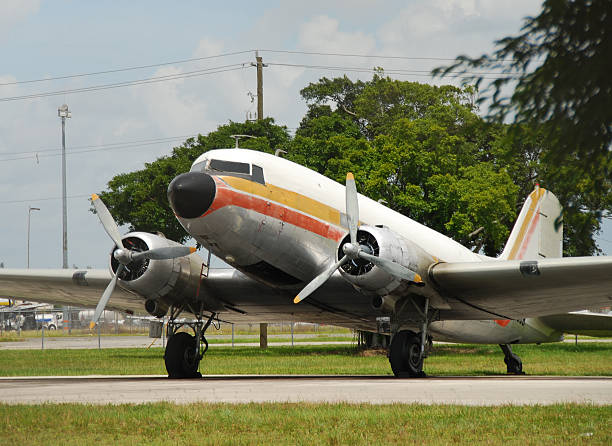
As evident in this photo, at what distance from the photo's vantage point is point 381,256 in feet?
55.7

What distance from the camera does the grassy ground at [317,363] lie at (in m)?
25.6

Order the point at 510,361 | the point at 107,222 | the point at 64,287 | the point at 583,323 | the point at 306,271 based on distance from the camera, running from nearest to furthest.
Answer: the point at 306,271, the point at 107,222, the point at 64,287, the point at 583,323, the point at 510,361

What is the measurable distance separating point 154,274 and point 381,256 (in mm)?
5413

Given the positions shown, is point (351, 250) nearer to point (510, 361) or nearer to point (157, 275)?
point (157, 275)

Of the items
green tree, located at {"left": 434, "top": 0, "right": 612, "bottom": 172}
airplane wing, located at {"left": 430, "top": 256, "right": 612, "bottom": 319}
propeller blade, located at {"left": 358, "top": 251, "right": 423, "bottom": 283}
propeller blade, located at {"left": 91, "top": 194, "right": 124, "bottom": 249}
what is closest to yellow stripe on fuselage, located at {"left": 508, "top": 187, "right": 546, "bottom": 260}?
airplane wing, located at {"left": 430, "top": 256, "right": 612, "bottom": 319}

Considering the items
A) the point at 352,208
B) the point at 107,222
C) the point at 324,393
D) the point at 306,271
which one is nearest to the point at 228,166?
the point at 352,208

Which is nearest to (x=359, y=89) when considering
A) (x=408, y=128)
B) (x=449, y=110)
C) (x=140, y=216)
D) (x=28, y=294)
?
Answer: (x=449, y=110)

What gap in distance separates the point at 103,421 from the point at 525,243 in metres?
16.8

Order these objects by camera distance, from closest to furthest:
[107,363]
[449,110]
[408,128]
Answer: [107,363] < [408,128] < [449,110]

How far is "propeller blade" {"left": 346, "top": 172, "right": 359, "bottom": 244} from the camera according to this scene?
17.3 m

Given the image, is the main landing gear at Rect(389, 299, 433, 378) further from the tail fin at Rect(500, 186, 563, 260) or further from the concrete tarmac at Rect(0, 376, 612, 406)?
the tail fin at Rect(500, 186, 563, 260)

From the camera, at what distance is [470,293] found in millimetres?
19125

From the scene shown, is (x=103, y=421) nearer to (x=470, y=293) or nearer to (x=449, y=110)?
(x=470, y=293)

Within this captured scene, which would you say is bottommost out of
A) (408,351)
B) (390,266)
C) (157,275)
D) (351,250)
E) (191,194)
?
(408,351)
